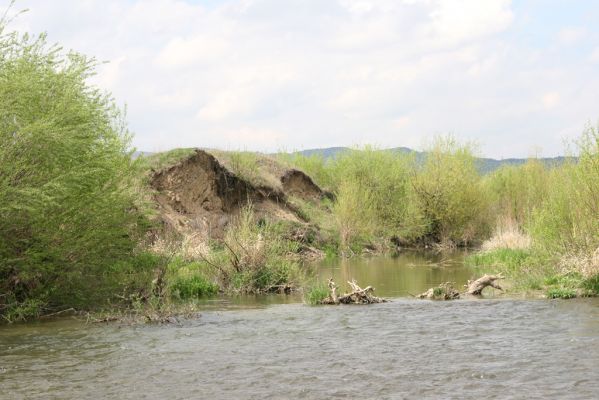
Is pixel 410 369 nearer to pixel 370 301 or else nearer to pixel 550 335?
pixel 550 335

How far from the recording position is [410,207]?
5053 centimetres

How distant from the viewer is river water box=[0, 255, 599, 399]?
35.7 feet

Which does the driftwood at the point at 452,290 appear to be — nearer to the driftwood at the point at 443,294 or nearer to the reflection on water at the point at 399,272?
the driftwood at the point at 443,294

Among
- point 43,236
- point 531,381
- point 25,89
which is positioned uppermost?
point 25,89

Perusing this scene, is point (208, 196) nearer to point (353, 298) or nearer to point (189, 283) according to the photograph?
point (189, 283)

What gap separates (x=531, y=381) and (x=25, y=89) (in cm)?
1231

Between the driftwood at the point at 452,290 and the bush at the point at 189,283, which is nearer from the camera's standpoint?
the driftwood at the point at 452,290

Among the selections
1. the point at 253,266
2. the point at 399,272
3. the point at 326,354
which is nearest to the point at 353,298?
the point at 253,266

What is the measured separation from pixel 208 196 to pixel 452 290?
25.8 meters

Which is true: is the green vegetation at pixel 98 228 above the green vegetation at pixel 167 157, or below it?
below

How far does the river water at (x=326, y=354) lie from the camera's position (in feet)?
35.7

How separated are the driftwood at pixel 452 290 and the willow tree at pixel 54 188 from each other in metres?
8.78

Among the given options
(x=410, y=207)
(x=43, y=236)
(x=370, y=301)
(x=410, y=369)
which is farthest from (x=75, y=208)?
(x=410, y=207)

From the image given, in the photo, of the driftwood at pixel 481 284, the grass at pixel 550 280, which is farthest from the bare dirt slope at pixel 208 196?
the grass at pixel 550 280
